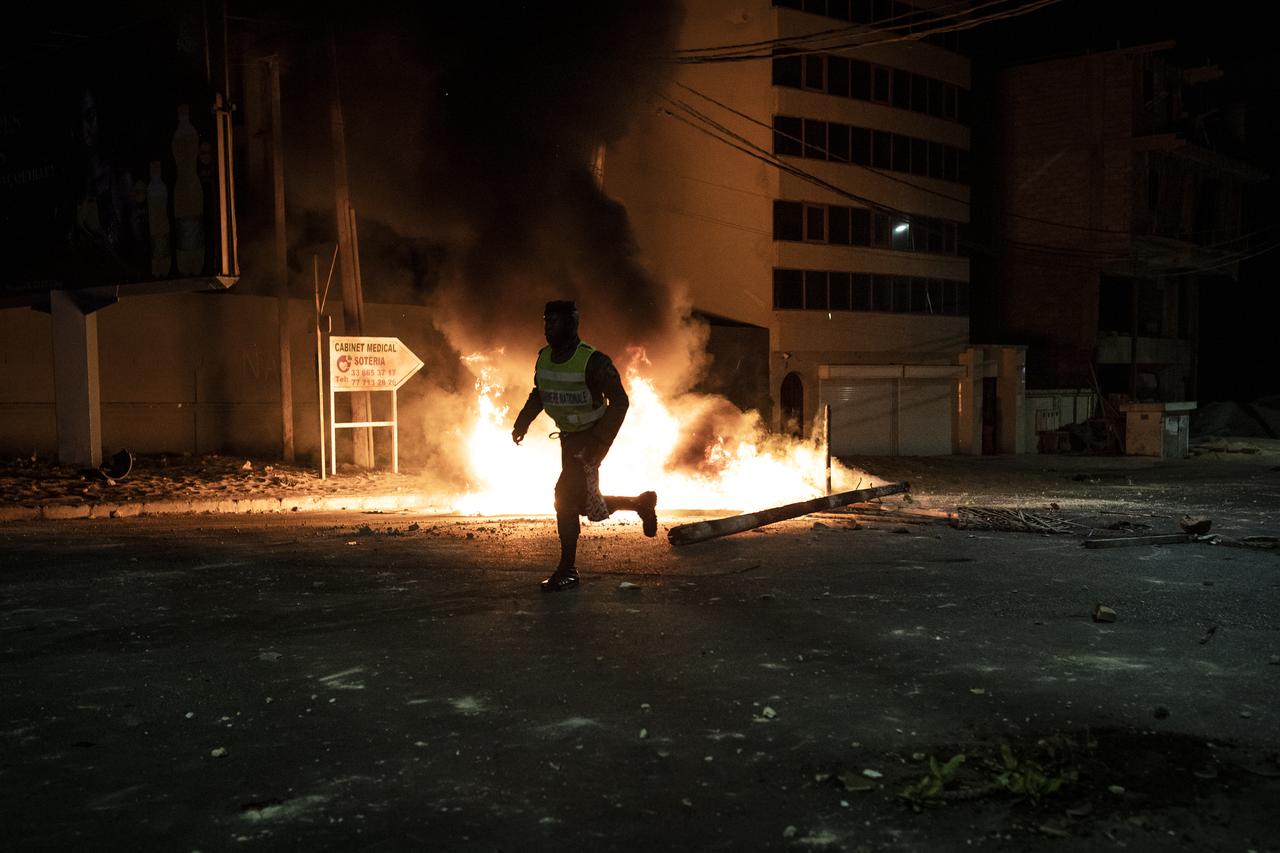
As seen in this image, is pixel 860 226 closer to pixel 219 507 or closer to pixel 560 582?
pixel 219 507

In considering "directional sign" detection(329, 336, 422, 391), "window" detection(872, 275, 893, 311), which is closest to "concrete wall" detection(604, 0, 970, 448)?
"window" detection(872, 275, 893, 311)

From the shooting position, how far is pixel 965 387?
33.8 meters

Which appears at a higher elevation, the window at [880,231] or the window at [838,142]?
the window at [838,142]

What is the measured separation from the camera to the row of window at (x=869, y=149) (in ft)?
104

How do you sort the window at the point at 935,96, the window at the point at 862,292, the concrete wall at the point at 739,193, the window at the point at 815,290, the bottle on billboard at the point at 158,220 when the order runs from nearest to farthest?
the bottle on billboard at the point at 158,220, the concrete wall at the point at 739,193, the window at the point at 815,290, the window at the point at 862,292, the window at the point at 935,96

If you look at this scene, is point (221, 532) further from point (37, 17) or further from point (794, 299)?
point (794, 299)

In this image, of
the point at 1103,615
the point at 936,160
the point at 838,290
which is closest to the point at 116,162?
the point at 1103,615

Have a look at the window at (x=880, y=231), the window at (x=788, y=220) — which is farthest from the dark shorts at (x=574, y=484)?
the window at (x=880, y=231)

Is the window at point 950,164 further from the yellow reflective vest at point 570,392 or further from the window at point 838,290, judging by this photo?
the yellow reflective vest at point 570,392

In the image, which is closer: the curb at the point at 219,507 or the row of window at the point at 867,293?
the curb at the point at 219,507

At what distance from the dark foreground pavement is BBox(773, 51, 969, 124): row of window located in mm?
25870

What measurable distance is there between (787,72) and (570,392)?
26658 mm

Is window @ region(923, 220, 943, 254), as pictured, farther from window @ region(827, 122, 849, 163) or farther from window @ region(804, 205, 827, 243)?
window @ region(804, 205, 827, 243)

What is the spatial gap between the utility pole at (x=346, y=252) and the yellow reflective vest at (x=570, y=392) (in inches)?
362
